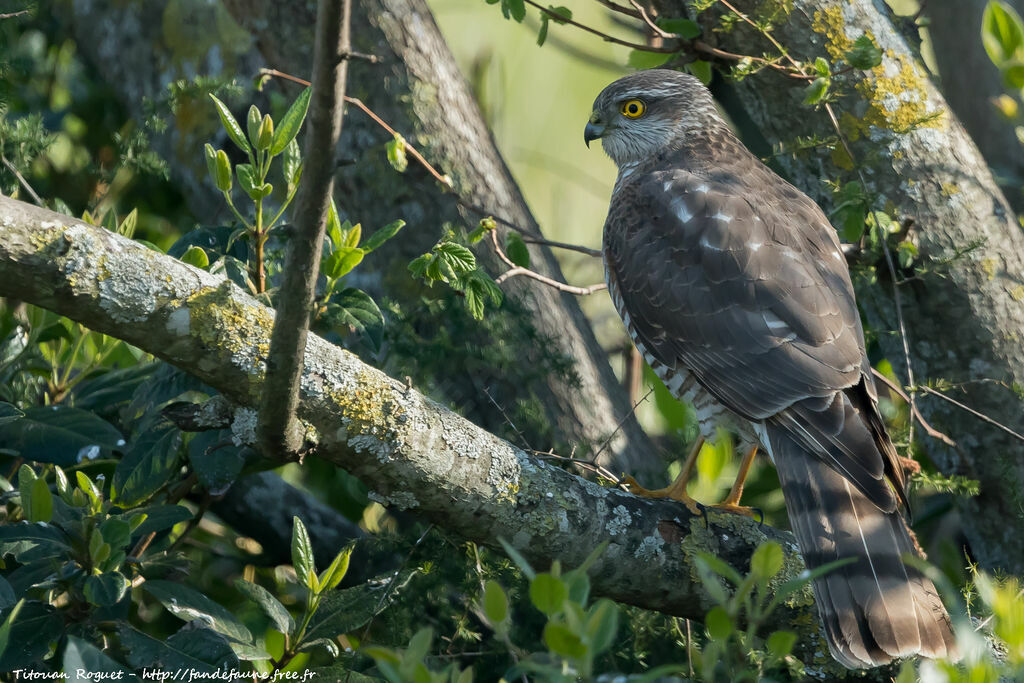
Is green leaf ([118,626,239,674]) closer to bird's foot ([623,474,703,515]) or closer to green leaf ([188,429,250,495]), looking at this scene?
green leaf ([188,429,250,495])

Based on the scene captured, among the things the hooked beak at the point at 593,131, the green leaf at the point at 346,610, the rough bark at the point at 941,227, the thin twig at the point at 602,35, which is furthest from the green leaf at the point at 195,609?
the hooked beak at the point at 593,131

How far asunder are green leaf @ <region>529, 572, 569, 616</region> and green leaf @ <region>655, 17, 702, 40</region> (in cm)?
265

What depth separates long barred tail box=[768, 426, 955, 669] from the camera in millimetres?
2717

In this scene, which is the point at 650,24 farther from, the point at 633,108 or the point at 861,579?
the point at 861,579

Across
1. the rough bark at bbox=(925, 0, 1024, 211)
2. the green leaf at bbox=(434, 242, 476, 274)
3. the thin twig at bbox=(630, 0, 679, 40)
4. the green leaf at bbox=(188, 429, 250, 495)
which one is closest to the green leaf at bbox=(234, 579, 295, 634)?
the green leaf at bbox=(188, 429, 250, 495)

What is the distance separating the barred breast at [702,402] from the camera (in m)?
3.56

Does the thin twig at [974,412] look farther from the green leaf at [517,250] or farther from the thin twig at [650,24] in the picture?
the thin twig at [650,24]

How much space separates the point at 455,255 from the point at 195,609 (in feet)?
3.85

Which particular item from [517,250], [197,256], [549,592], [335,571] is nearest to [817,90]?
[517,250]

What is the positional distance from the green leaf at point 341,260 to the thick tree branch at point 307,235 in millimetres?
496

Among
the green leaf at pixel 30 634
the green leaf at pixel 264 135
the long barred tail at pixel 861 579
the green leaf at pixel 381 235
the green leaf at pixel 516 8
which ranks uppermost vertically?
the green leaf at pixel 516 8

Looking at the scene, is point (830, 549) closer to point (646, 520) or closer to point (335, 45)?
point (646, 520)

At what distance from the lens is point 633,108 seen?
4590 mm

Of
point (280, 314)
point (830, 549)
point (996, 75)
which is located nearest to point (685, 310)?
point (830, 549)
